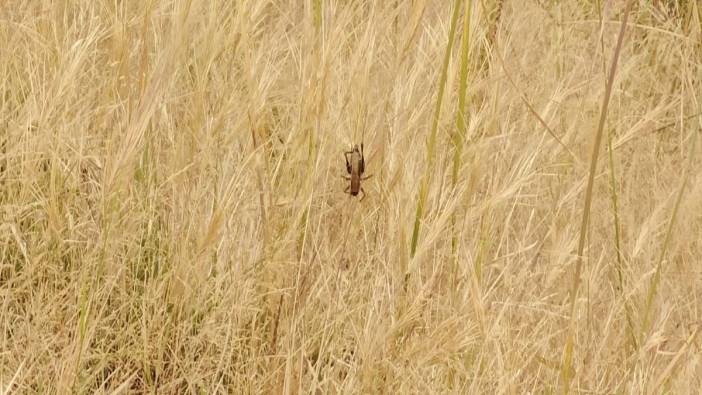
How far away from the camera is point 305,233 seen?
133 cm

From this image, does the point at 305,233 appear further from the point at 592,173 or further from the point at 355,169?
the point at 592,173

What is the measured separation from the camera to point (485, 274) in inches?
58.9

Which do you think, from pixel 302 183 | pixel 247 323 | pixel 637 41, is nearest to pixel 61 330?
pixel 247 323

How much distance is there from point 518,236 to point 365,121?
307 mm

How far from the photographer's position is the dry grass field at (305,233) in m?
1.25

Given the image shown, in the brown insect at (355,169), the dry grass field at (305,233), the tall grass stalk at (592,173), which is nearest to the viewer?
the tall grass stalk at (592,173)

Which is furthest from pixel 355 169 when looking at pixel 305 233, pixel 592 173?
pixel 592 173

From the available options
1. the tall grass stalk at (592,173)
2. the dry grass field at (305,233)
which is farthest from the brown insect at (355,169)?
the tall grass stalk at (592,173)

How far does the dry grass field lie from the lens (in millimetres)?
1251

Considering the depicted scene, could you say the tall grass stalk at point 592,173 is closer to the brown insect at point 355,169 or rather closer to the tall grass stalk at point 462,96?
the tall grass stalk at point 462,96

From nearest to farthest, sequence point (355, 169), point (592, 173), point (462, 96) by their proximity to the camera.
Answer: point (592, 173) → point (462, 96) → point (355, 169)

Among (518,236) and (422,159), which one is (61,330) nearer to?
(422,159)

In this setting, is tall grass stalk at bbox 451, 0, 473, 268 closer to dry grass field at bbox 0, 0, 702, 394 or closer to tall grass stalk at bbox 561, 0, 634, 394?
dry grass field at bbox 0, 0, 702, 394

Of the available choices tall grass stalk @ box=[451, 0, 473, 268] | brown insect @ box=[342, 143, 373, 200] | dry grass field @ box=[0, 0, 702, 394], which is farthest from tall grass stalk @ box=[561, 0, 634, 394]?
brown insect @ box=[342, 143, 373, 200]
